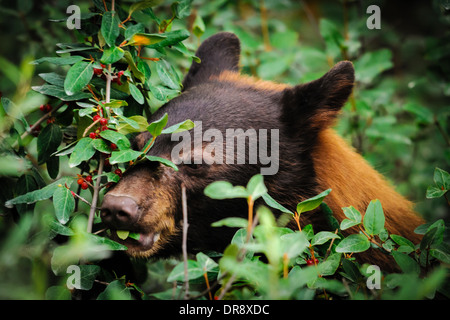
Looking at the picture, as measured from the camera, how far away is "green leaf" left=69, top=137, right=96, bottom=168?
2.32 m

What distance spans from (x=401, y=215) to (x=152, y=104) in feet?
8.16

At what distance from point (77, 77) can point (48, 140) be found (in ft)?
1.86

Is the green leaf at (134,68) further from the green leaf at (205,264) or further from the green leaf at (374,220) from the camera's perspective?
the green leaf at (374,220)

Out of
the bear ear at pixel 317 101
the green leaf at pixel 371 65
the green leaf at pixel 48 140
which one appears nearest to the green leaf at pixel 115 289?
the green leaf at pixel 48 140

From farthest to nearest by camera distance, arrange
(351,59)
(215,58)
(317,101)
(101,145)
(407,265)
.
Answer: (351,59)
(215,58)
(317,101)
(101,145)
(407,265)

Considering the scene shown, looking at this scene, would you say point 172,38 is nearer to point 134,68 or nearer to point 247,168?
point 134,68

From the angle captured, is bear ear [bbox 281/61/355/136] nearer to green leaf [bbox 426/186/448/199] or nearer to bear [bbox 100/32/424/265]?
bear [bbox 100/32/424/265]

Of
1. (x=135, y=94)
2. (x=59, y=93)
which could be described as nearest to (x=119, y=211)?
(x=135, y=94)

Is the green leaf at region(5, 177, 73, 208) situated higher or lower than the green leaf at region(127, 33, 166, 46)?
lower

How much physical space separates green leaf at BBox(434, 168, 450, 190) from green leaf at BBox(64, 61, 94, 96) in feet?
7.70

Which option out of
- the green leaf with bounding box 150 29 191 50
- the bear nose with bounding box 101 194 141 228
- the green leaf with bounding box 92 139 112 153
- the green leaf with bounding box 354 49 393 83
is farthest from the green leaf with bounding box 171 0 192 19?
the green leaf with bounding box 354 49 393 83

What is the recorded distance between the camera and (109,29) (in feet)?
8.45

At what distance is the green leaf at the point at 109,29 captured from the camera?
8.42 feet

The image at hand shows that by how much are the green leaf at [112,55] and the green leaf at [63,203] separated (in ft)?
2.69
